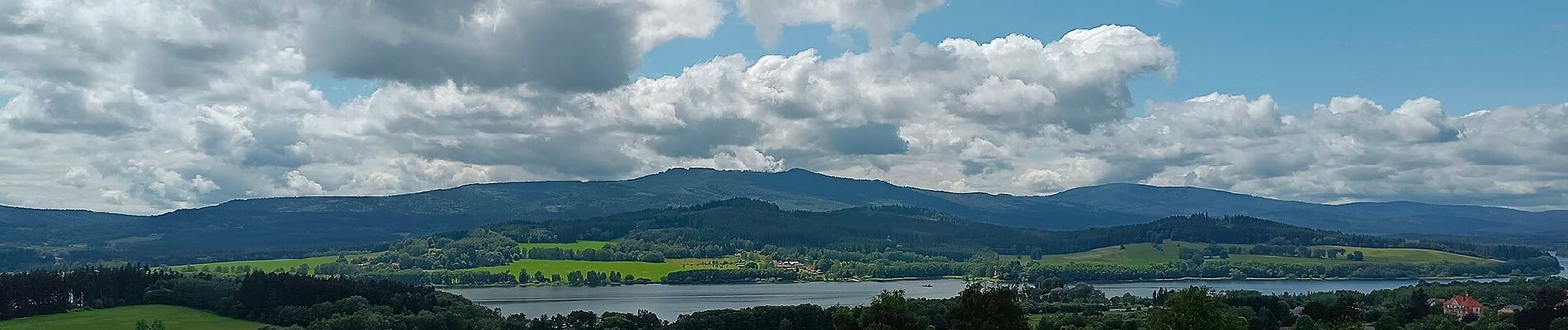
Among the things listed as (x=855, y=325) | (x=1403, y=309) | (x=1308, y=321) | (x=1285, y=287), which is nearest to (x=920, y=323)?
(x=855, y=325)

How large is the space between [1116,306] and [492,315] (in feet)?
198

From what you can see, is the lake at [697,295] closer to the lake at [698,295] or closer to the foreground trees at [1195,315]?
the lake at [698,295]

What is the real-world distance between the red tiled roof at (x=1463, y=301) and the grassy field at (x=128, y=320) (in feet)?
318

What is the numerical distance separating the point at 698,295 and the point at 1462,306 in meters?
98.4

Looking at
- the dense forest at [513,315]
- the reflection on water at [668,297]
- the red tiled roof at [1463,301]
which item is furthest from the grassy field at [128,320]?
the red tiled roof at [1463,301]

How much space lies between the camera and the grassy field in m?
88.6

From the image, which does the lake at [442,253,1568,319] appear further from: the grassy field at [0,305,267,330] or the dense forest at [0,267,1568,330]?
the grassy field at [0,305,267,330]

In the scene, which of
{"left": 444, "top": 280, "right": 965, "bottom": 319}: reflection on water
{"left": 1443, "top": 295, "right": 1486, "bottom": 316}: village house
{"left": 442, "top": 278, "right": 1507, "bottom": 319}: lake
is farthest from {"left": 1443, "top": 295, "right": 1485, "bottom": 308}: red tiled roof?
{"left": 444, "top": 280, "right": 965, "bottom": 319}: reflection on water

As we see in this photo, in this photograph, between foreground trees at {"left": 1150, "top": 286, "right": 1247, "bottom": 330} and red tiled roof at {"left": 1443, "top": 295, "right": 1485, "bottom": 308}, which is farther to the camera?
red tiled roof at {"left": 1443, "top": 295, "right": 1485, "bottom": 308}

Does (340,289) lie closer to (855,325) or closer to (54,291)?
(54,291)

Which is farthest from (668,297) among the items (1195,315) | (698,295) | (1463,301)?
(1195,315)

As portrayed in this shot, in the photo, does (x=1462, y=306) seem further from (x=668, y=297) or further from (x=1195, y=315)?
(x=668, y=297)

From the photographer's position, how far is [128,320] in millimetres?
92938

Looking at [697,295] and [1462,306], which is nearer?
[1462,306]
